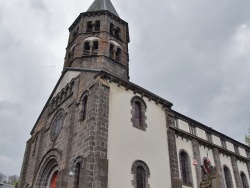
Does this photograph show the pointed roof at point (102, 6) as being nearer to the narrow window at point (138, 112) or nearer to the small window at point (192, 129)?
the narrow window at point (138, 112)

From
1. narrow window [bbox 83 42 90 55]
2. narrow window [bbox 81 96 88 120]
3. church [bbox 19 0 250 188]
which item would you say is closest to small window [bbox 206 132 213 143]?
church [bbox 19 0 250 188]

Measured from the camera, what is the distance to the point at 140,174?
50.6ft

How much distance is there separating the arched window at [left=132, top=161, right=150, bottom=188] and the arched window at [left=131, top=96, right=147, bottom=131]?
96.3 inches

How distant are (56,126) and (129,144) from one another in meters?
6.49

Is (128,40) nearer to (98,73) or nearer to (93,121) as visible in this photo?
(98,73)

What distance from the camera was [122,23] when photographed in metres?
25.0

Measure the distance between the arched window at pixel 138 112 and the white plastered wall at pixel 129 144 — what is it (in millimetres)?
288

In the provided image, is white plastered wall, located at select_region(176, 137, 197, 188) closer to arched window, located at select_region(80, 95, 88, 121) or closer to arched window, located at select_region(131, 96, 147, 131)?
arched window, located at select_region(131, 96, 147, 131)

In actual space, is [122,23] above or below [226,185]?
above

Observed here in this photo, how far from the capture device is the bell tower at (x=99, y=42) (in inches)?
820

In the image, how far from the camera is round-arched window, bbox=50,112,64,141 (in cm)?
1857

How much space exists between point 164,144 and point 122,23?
12634mm

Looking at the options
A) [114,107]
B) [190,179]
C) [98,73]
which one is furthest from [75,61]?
[190,179]

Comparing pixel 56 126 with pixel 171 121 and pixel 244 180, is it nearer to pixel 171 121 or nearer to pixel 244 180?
pixel 171 121
